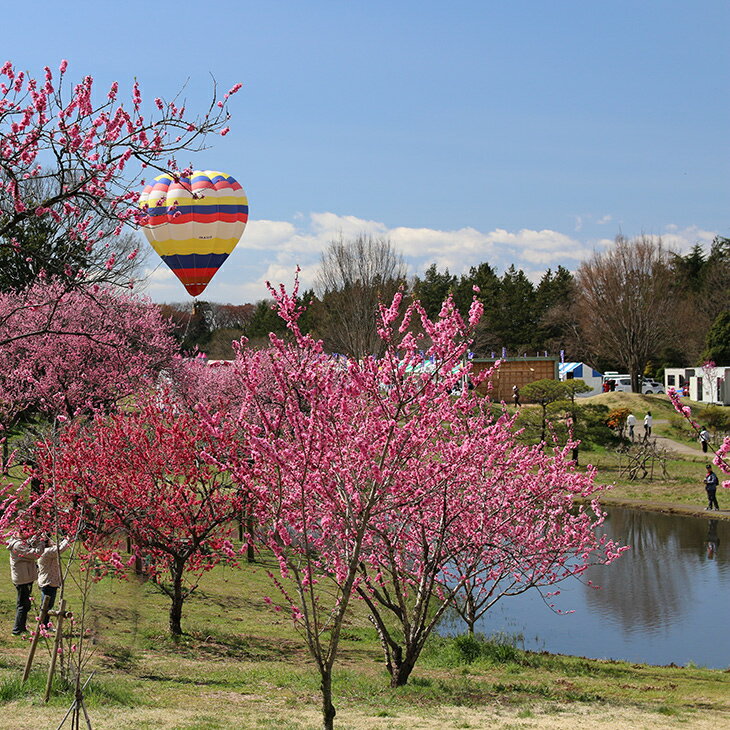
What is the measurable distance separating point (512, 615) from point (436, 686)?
7207 millimetres

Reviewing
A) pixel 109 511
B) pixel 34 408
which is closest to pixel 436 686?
pixel 109 511

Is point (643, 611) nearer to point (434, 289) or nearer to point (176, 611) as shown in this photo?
point (176, 611)

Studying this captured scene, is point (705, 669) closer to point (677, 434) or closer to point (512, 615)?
point (512, 615)

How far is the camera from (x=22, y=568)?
11.5 metres

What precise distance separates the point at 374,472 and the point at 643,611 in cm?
1255

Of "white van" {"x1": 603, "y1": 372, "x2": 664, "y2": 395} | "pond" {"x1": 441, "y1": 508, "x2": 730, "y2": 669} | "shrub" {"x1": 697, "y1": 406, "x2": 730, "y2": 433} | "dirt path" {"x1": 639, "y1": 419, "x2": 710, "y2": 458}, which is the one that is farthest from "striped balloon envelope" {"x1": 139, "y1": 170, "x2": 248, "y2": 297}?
"white van" {"x1": 603, "y1": 372, "x2": 664, "y2": 395}

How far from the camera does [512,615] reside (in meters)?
17.6

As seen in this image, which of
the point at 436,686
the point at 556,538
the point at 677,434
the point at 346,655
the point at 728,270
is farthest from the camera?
the point at 728,270

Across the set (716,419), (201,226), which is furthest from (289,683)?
(716,419)

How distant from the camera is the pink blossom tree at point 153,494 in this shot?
13.5m

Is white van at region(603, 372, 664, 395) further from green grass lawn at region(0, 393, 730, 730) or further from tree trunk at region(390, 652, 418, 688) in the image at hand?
tree trunk at region(390, 652, 418, 688)

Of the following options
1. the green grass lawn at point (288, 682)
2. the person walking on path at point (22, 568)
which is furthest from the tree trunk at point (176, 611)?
the person walking on path at point (22, 568)

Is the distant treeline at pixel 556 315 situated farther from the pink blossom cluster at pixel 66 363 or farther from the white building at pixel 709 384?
the pink blossom cluster at pixel 66 363

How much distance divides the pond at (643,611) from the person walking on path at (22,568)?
8.27 m
